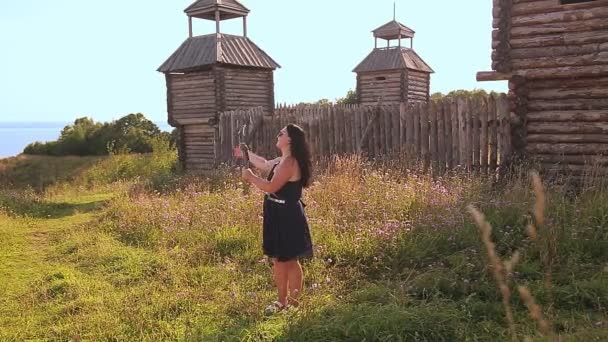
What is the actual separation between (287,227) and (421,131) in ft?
21.6

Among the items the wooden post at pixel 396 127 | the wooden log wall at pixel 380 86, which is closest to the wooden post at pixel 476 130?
the wooden post at pixel 396 127

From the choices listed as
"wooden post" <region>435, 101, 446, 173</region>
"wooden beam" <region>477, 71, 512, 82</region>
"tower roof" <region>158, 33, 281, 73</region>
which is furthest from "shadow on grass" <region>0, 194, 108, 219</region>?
"wooden beam" <region>477, 71, 512, 82</region>

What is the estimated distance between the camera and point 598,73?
786 centimetres

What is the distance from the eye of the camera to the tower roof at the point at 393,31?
86.1 feet

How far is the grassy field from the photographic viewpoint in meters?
4.05

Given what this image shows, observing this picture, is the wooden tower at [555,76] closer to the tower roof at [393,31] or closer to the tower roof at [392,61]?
the tower roof at [392,61]

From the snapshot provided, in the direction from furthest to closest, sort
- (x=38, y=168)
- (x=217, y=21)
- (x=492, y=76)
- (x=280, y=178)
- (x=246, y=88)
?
(x=38, y=168), (x=246, y=88), (x=217, y=21), (x=492, y=76), (x=280, y=178)

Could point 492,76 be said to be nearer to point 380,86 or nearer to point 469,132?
point 469,132

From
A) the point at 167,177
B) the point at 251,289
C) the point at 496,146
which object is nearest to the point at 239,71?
the point at 167,177

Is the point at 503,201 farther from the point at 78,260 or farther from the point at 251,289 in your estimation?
the point at 78,260

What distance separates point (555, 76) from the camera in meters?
8.20

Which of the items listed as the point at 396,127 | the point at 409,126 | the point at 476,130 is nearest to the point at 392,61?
the point at 396,127

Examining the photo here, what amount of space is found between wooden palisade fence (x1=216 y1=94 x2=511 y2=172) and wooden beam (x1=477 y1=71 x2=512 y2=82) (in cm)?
46

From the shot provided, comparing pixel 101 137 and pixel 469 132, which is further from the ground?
pixel 101 137
